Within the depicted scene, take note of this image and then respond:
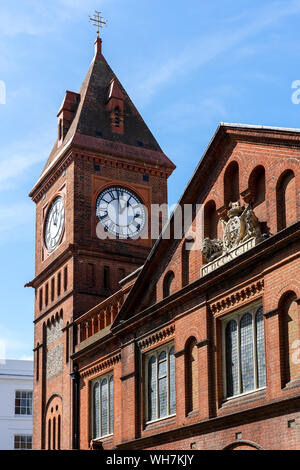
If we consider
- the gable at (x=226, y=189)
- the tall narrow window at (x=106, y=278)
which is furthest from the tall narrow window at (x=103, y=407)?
the tall narrow window at (x=106, y=278)

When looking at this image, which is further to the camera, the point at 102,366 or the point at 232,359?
the point at 102,366

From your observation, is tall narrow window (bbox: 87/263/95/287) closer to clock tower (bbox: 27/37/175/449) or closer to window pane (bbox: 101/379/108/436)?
clock tower (bbox: 27/37/175/449)

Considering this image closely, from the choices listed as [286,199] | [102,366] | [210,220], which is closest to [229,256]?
[210,220]

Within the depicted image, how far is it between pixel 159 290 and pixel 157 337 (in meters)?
1.63

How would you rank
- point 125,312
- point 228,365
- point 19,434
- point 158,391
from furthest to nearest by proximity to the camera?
point 19,434, point 125,312, point 158,391, point 228,365

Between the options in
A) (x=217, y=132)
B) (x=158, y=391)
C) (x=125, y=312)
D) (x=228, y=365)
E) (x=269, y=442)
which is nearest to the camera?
(x=269, y=442)

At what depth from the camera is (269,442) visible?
2322 cm

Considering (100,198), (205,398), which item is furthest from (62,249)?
(205,398)

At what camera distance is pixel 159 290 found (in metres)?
31.0

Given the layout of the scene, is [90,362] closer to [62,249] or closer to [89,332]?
[89,332]

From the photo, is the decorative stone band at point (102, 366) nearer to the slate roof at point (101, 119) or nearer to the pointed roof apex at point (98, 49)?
the slate roof at point (101, 119)

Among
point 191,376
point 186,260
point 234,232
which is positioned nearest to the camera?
point 234,232

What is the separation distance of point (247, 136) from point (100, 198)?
→ 15.3 meters

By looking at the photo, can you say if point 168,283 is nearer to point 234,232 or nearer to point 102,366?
point 234,232
